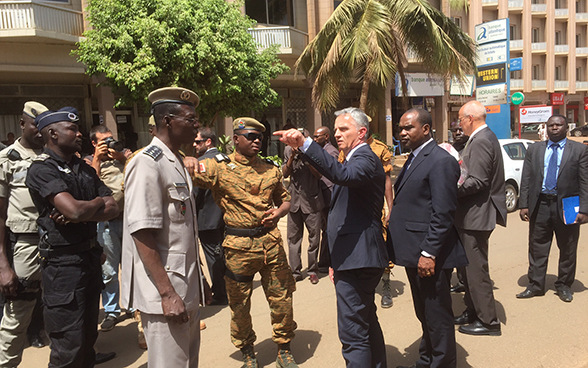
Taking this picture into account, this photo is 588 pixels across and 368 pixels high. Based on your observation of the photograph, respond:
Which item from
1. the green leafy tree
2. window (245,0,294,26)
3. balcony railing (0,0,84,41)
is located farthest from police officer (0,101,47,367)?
window (245,0,294,26)

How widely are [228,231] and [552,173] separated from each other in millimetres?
4034

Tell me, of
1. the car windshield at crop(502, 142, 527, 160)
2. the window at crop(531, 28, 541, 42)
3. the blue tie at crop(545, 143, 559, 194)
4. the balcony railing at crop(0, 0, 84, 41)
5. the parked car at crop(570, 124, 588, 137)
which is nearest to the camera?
the blue tie at crop(545, 143, 559, 194)

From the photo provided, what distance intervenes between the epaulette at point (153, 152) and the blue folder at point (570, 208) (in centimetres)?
473

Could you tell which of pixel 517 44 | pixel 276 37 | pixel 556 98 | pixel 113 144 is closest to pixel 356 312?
pixel 113 144

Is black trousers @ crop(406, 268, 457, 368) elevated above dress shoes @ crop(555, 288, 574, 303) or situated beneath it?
elevated above

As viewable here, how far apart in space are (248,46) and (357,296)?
35.9 feet

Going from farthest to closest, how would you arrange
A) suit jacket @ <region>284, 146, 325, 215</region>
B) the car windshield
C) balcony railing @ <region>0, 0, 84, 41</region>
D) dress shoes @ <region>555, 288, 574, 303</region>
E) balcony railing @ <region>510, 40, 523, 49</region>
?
balcony railing @ <region>510, 40, 523, 49</region> → balcony railing @ <region>0, 0, 84, 41</region> → the car windshield → suit jacket @ <region>284, 146, 325, 215</region> → dress shoes @ <region>555, 288, 574, 303</region>

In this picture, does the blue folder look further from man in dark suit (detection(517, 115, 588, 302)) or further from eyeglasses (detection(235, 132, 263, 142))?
eyeglasses (detection(235, 132, 263, 142))

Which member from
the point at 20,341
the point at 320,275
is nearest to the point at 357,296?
the point at 20,341

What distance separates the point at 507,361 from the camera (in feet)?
12.3

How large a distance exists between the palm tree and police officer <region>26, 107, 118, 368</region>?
9.62 meters

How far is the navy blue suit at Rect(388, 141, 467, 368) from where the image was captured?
3.23 m

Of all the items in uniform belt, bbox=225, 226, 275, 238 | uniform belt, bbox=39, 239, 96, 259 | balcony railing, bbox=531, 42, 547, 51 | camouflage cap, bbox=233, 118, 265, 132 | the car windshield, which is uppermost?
balcony railing, bbox=531, 42, 547, 51

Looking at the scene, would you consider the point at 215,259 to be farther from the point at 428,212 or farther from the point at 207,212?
the point at 428,212
